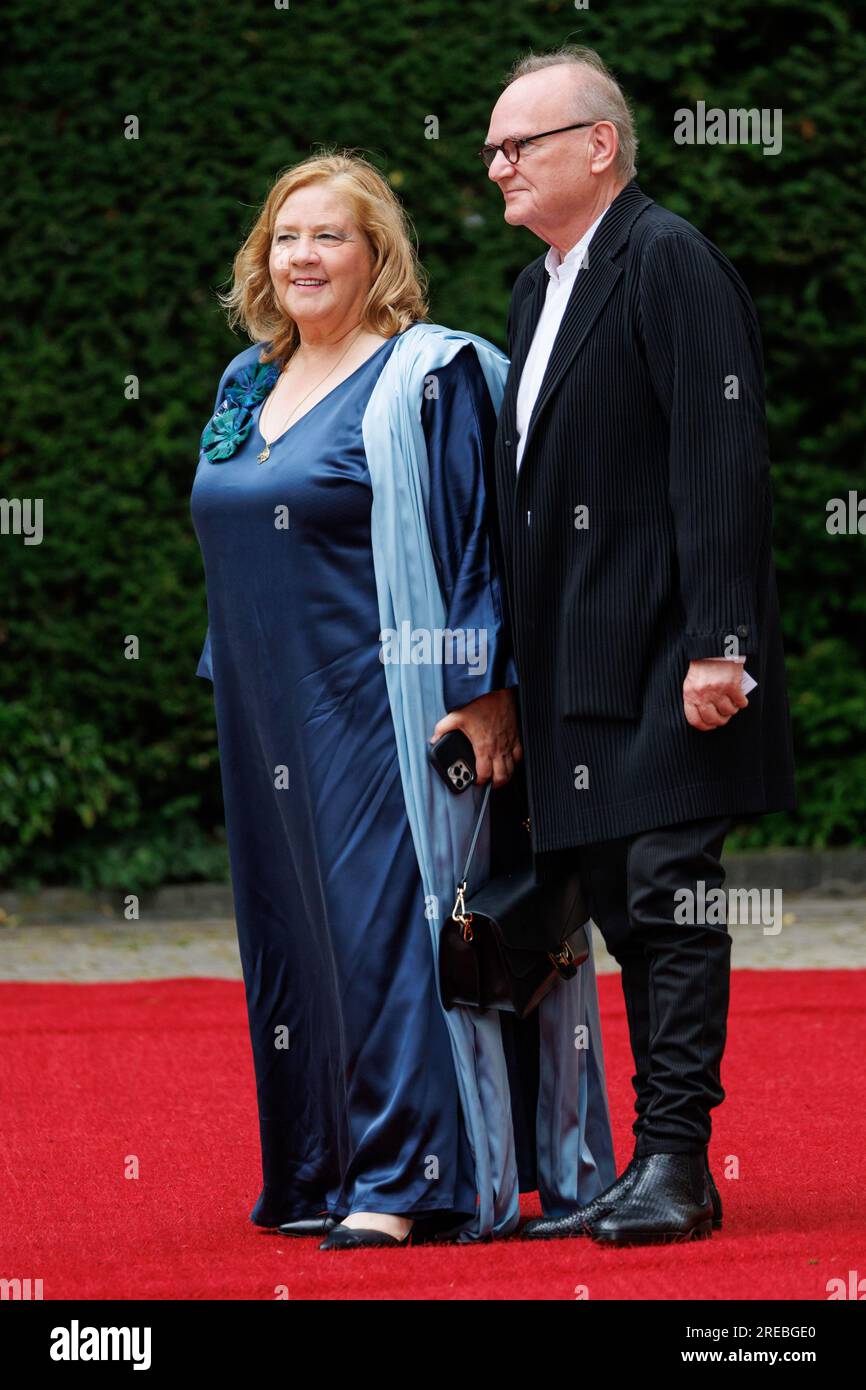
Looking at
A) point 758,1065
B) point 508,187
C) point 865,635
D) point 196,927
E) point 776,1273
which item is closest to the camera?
point 776,1273

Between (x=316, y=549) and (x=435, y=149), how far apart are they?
5859 mm

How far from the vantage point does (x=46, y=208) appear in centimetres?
918

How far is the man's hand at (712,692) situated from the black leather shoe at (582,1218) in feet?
2.62

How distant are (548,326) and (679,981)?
126 centimetres

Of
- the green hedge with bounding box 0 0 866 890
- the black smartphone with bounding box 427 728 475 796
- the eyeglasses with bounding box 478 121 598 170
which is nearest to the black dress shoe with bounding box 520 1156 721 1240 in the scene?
the black smartphone with bounding box 427 728 475 796

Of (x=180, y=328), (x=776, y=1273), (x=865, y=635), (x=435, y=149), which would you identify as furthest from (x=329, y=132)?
(x=776, y=1273)

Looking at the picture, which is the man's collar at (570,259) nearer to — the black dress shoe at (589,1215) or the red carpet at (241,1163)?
the black dress shoe at (589,1215)

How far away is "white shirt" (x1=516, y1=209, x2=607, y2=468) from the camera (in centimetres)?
390

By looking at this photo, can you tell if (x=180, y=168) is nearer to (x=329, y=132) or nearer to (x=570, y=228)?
(x=329, y=132)

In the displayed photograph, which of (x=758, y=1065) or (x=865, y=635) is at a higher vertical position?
(x=865, y=635)

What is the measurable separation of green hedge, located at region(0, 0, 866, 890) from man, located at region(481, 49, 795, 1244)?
5.42m

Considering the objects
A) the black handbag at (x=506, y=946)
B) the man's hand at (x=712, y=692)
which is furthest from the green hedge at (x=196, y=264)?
the man's hand at (x=712, y=692)

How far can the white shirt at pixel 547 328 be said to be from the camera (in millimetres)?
3896

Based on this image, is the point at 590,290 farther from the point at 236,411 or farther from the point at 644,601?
the point at 236,411
